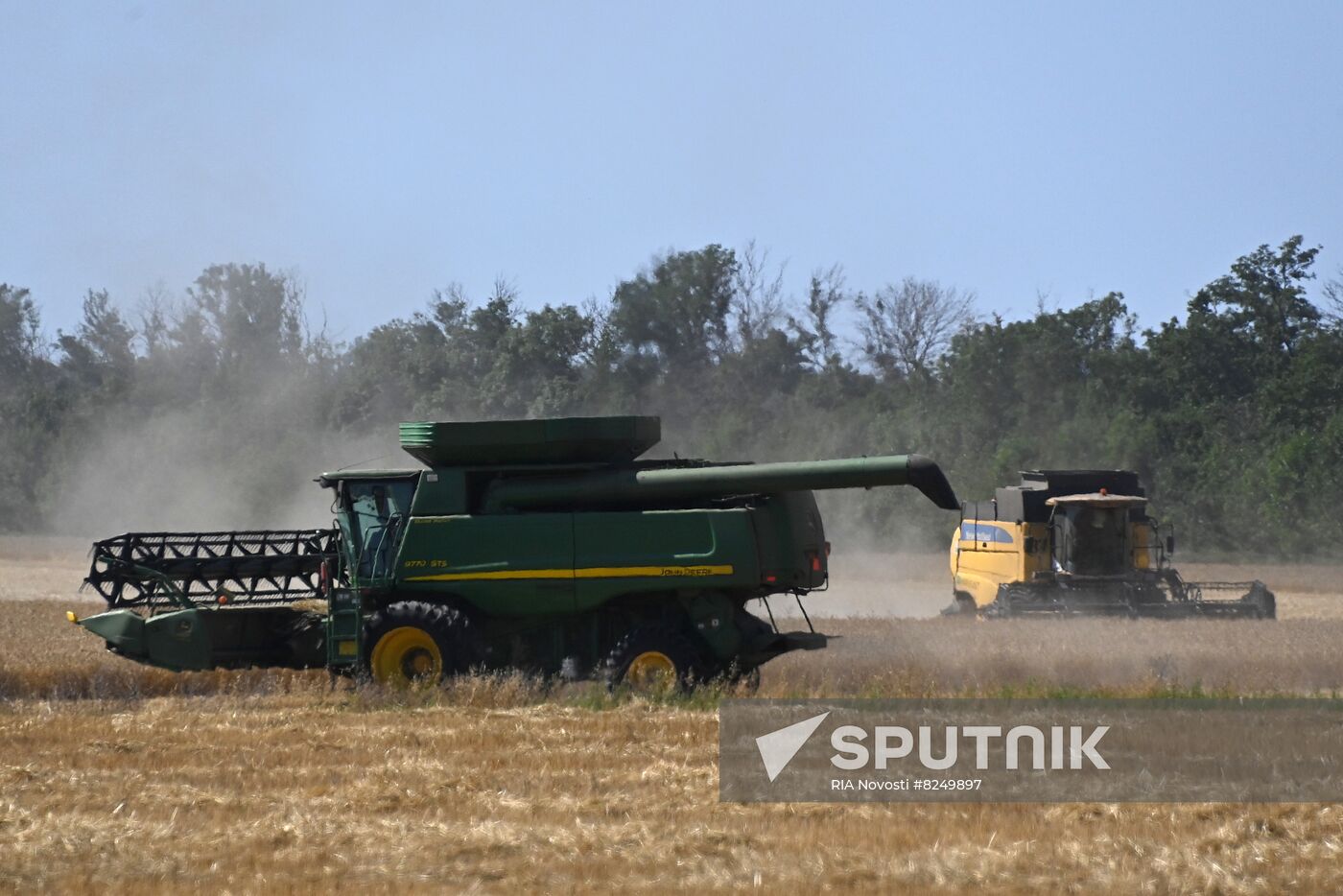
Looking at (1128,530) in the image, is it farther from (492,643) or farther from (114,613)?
(114,613)

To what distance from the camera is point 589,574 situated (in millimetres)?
13828

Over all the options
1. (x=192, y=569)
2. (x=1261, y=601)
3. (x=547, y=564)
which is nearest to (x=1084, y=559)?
(x=1261, y=601)

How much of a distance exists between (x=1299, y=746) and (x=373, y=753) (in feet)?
19.8

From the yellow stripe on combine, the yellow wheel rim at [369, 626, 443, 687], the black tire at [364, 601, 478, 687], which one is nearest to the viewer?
the yellow stripe on combine

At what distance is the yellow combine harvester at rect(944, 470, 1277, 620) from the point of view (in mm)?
23625

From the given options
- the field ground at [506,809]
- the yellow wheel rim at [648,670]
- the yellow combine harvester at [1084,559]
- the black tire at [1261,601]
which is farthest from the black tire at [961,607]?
the yellow wheel rim at [648,670]

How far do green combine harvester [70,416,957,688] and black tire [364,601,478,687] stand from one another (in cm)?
2

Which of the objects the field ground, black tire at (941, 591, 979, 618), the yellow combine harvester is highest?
the yellow combine harvester

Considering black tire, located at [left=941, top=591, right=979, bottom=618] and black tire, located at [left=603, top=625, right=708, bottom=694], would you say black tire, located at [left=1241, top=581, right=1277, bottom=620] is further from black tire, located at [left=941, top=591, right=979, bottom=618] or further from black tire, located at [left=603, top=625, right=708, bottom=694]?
black tire, located at [left=603, top=625, right=708, bottom=694]

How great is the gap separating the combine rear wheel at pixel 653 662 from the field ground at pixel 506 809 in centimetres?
41

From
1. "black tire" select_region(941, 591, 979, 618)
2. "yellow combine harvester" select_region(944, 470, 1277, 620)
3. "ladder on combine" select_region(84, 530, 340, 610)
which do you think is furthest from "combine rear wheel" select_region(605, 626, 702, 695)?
"black tire" select_region(941, 591, 979, 618)

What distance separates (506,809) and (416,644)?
5.36 m

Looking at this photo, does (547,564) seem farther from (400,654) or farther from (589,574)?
(400,654)

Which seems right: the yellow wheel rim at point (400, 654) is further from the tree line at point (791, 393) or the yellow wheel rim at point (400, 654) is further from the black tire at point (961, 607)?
the tree line at point (791, 393)
